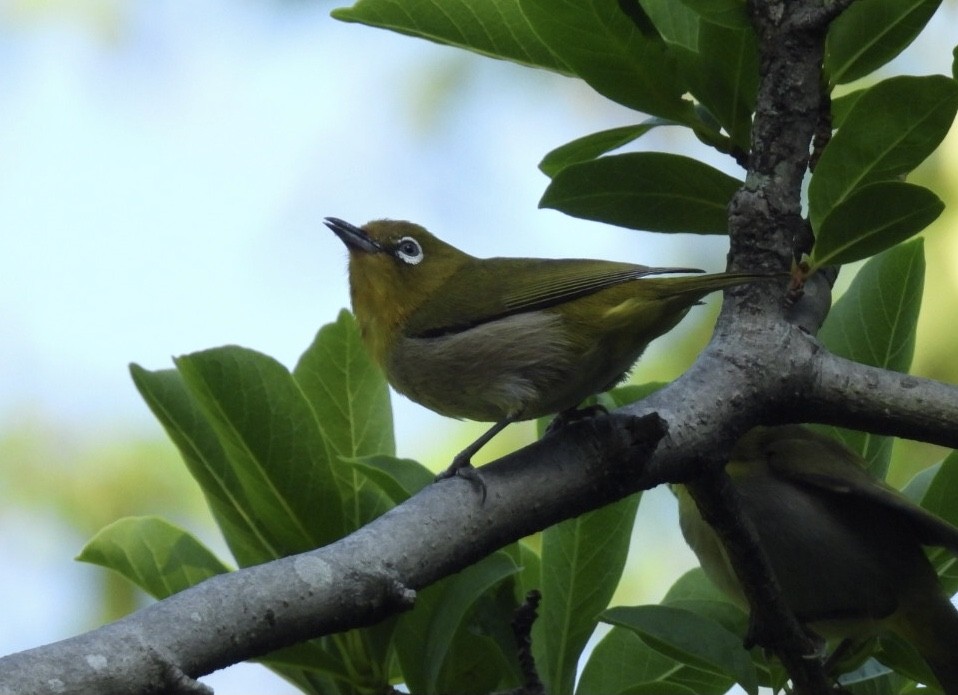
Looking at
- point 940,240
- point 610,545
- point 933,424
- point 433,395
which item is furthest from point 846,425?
point 940,240

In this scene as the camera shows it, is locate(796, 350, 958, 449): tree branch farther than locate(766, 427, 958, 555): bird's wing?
No

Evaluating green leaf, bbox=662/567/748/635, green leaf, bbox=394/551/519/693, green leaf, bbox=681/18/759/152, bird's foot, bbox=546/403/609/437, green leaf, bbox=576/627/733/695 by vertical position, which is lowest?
green leaf, bbox=576/627/733/695

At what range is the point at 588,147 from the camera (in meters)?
3.09

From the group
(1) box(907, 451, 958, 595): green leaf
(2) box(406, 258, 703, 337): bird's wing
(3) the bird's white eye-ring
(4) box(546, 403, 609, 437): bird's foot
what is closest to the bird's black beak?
(3) the bird's white eye-ring

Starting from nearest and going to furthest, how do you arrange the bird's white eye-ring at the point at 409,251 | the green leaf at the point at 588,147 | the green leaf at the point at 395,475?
the green leaf at the point at 395,475, the green leaf at the point at 588,147, the bird's white eye-ring at the point at 409,251

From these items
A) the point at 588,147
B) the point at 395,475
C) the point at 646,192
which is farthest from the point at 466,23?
the point at 395,475

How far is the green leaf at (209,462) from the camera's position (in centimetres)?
264

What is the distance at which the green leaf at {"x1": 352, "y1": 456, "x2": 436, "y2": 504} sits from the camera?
2520 millimetres

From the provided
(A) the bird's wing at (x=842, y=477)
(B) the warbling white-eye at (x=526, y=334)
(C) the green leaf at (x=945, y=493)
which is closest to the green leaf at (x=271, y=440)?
(B) the warbling white-eye at (x=526, y=334)

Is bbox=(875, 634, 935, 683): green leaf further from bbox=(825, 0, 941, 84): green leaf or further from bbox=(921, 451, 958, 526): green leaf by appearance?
bbox=(825, 0, 941, 84): green leaf

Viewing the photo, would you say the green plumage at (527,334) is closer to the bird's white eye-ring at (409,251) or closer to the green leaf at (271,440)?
the bird's white eye-ring at (409,251)

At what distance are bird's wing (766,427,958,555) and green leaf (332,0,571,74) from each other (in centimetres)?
120

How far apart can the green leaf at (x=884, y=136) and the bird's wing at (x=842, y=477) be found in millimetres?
698

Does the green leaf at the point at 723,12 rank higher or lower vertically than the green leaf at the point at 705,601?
higher
